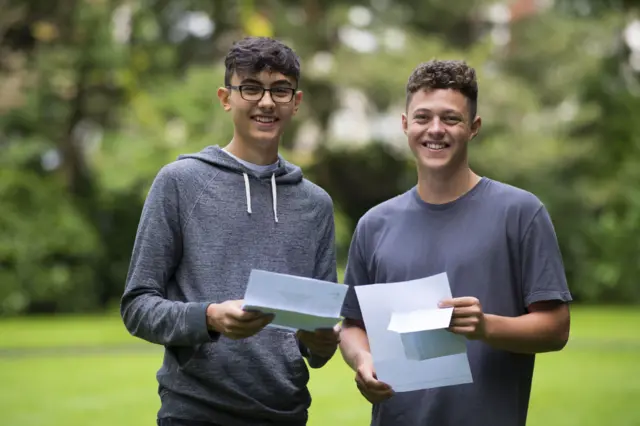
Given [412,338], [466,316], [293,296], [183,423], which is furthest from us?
[183,423]

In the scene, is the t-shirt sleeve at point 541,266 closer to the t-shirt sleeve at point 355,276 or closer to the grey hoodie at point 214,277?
the t-shirt sleeve at point 355,276

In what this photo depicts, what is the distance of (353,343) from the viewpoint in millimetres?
3453

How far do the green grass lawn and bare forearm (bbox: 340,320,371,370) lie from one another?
6.49 metres

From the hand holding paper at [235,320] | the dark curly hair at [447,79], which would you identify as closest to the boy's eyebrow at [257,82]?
the dark curly hair at [447,79]

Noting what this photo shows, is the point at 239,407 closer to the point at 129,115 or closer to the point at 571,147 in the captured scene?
the point at 129,115

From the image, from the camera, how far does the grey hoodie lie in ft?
10.6

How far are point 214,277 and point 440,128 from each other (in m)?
0.84

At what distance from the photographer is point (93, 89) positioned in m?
26.4

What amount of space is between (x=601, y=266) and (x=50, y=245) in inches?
522

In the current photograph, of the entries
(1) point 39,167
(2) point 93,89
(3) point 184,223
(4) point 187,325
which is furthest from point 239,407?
(2) point 93,89

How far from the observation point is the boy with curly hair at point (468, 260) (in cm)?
324

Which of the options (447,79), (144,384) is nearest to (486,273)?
(447,79)

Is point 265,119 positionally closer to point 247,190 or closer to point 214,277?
point 247,190

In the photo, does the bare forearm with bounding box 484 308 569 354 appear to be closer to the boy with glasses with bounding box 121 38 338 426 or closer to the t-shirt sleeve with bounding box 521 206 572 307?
the t-shirt sleeve with bounding box 521 206 572 307
